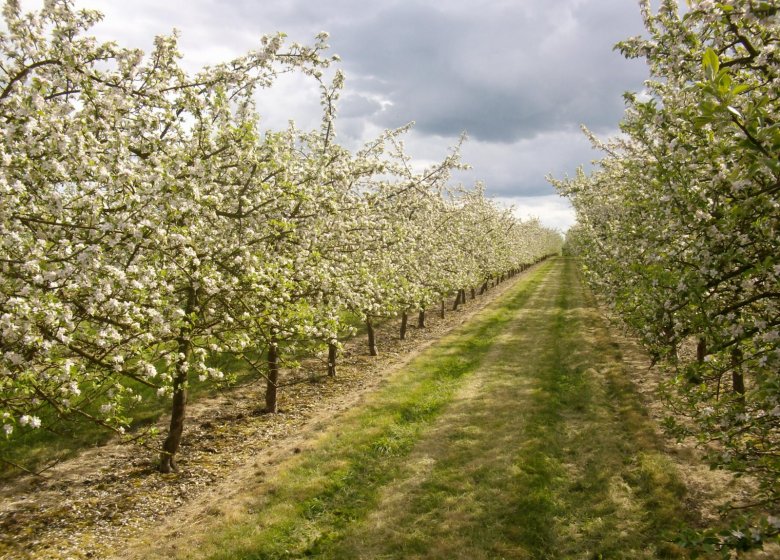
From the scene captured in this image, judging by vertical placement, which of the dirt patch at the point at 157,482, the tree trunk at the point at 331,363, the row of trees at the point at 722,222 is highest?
the row of trees at the point at 722,222

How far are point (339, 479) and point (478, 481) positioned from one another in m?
3.65

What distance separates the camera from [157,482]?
1305 centimetres

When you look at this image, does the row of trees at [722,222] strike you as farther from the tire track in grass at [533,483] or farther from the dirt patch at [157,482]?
the dirt patch at [157,482]

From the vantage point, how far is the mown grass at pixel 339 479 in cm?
A: 1001

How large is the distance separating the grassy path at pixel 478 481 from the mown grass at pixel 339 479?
0.04 meters

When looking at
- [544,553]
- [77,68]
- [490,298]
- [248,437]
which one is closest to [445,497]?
[544,553]

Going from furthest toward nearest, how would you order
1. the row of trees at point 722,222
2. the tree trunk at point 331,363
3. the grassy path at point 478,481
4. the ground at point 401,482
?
the tree trunk at point 331,363, the ground at point 401,482, the grassy path at point 478,481, the row of trees at point 722,222

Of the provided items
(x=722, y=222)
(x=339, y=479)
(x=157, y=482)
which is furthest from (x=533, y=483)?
(x=157, y=482)

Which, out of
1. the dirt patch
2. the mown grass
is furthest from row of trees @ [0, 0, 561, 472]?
the mown grass

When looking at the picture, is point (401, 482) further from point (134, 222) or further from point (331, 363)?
point (331, 363)

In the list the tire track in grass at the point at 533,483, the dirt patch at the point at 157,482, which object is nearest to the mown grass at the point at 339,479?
the tire track in grass at the point at 533,483

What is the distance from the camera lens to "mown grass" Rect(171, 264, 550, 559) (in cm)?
1001

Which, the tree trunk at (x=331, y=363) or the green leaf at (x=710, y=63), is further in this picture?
the tree trunk at (x=331, y=363)

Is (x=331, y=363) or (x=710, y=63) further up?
(x=710, y=63)
